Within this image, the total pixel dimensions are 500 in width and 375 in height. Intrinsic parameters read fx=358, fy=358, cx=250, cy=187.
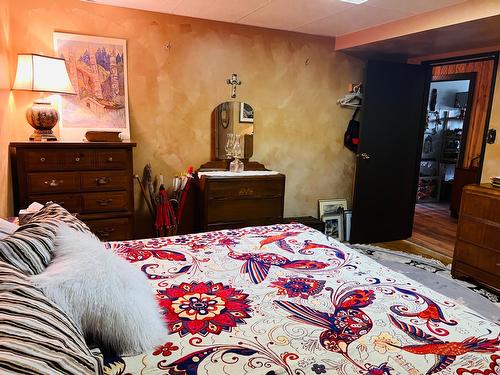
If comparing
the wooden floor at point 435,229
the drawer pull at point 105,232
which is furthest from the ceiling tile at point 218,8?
the wooden floor at point 435,229

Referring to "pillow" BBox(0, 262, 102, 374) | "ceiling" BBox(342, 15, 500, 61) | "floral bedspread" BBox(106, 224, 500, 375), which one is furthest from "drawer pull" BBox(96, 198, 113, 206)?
"ceiling" BBox(342, 15, 500, 61)

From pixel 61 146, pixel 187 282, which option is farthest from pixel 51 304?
pixel 61 146

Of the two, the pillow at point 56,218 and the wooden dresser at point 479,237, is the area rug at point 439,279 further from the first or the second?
the pillow at point 56,218

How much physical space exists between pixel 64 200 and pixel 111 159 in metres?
0.46

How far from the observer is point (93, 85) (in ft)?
10.2

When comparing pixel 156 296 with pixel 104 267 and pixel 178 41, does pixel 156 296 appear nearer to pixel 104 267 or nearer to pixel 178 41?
pixel 104 267

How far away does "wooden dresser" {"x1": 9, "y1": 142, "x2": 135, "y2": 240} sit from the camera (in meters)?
2.57

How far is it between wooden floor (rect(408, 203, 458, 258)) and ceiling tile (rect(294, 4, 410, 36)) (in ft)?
8.23

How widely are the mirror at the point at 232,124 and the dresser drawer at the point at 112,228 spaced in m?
1.16

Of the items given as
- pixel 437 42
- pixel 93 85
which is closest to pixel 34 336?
pixel 93 85

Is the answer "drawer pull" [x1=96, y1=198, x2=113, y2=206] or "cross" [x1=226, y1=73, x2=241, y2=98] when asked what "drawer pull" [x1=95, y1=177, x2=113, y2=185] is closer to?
"drawer pull" [x1=96, y1=198, x2=113, y2=206]

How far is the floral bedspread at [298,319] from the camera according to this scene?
39.5 inches

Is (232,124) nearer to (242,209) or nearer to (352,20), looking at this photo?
(242,209)

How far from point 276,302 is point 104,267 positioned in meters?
0.62
